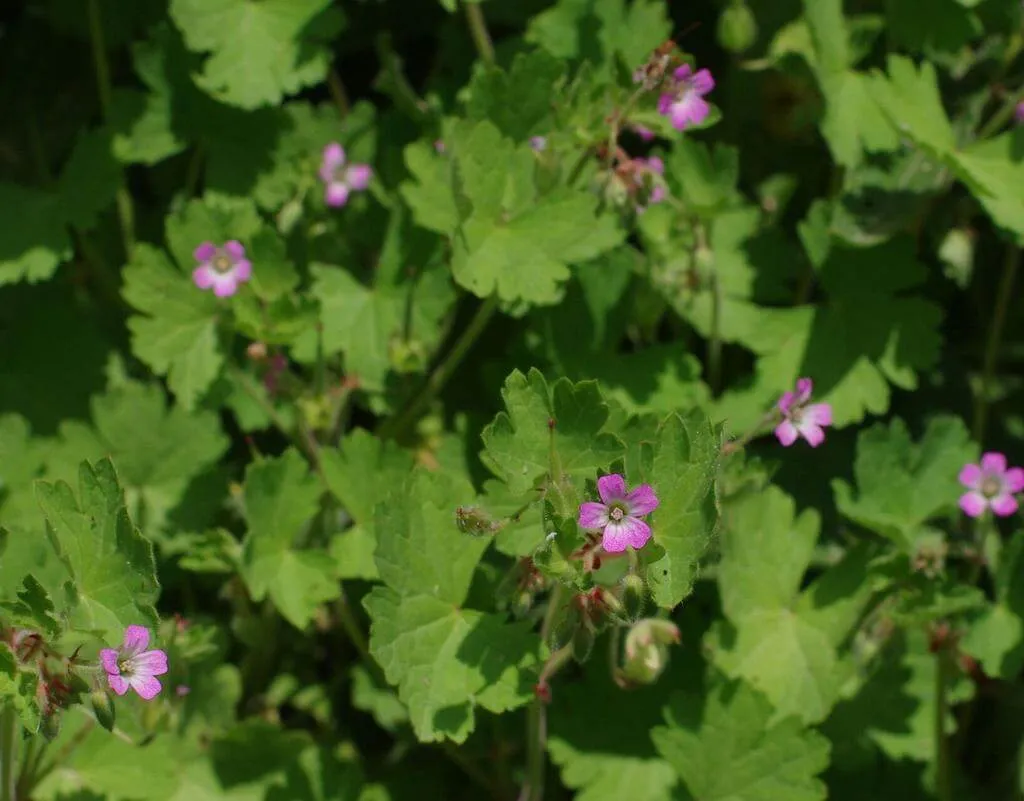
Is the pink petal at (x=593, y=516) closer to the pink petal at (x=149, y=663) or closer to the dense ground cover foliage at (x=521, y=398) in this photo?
the dense ground cover foliage at (x=521, y=398)

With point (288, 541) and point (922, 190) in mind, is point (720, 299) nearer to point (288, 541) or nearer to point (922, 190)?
point (922, 190)

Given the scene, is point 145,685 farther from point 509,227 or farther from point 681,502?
point 509,227

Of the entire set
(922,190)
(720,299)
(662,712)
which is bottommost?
(662,712)

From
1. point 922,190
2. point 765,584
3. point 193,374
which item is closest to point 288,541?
point 193,374

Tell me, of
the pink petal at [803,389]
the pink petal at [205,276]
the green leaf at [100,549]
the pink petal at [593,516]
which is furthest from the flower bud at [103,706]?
the pink petal at [803,389]

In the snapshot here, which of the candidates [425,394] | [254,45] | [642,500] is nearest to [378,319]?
[425,394]

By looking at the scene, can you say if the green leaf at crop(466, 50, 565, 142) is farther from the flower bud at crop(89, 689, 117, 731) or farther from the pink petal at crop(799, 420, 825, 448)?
the flower bud at crop(89, 689, 117, 731)

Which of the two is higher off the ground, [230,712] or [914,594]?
[914,594]
